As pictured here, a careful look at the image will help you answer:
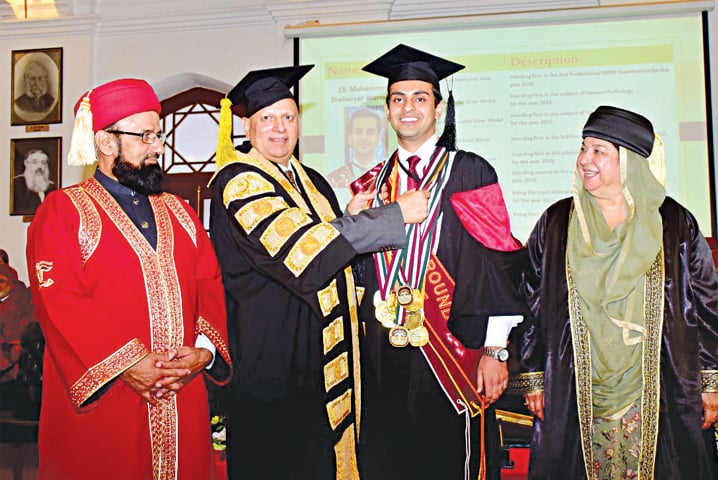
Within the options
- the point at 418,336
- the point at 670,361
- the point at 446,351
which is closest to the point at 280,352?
the point at 418,336

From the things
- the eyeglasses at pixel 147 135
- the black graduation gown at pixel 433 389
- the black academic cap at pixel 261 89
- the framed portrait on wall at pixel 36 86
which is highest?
the framed portrait on wall at pixel 36 86

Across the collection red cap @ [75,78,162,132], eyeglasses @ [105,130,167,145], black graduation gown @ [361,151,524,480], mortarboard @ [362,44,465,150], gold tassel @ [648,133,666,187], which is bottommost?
black graduation gown @ [361,151,524,480]

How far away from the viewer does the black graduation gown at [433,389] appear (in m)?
2.86

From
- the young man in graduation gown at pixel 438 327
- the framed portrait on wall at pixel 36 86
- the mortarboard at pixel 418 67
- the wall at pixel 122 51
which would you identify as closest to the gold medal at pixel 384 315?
the young man in graduation gown at pixel 438 327

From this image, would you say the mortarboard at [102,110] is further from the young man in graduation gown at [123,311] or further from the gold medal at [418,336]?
the gold medal at [418,336]

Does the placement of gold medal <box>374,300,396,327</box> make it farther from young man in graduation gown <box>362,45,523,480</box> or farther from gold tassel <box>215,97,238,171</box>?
gold tassel <box>215,97,238,171</box>

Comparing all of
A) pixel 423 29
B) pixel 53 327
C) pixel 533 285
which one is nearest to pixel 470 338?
pixel 533 285

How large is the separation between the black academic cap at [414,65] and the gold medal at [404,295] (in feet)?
2.82

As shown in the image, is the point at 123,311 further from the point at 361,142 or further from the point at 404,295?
the point at 361,142

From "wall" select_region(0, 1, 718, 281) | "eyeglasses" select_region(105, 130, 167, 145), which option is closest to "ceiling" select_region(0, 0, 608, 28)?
"wall" select_region(0, 1, 718, 281)

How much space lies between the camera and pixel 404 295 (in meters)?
2.83

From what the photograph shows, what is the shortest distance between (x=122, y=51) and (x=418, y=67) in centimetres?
415

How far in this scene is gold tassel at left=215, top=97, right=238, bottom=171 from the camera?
301 centimetres

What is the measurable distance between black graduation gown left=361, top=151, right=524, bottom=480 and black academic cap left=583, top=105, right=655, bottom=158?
0.46m
